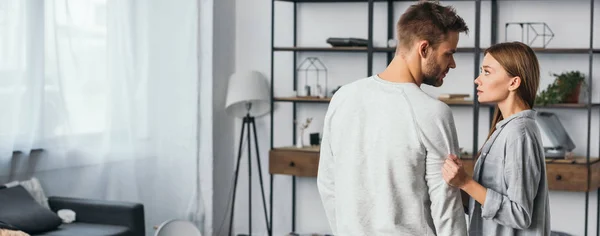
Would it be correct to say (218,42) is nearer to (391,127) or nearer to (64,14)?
(64,14)

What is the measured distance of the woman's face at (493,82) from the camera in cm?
245

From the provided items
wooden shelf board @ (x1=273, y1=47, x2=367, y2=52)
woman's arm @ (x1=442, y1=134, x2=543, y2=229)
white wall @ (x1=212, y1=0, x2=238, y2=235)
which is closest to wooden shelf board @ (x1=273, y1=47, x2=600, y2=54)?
wooden shelf board @ (x1=273, y1=47, x2=367, y2=52)

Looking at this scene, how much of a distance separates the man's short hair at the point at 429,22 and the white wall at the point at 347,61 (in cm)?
391

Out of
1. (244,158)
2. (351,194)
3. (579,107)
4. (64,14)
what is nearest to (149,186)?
(244,158)

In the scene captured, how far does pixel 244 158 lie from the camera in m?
6.74

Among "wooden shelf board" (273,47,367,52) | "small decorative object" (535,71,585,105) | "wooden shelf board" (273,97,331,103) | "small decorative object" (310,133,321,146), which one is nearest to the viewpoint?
"small decorative object" (535,71,585,105)

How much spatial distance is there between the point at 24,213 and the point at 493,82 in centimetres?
339

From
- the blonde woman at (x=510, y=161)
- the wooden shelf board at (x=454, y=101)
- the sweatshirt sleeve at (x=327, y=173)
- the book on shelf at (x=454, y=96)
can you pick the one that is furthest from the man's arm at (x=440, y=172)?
the book on shelf at (x=454, y=96)

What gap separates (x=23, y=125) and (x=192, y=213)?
1541 mm

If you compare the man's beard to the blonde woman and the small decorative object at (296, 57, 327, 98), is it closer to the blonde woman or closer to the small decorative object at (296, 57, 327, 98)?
the blonde woman

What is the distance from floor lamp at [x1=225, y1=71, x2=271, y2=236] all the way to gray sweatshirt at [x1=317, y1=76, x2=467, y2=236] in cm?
395

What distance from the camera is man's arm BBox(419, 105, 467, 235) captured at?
2.10m

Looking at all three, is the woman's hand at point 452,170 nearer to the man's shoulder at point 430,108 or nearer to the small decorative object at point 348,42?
the man's shoulder at point 430,108

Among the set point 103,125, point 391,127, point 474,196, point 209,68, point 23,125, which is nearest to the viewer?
point 391,127
